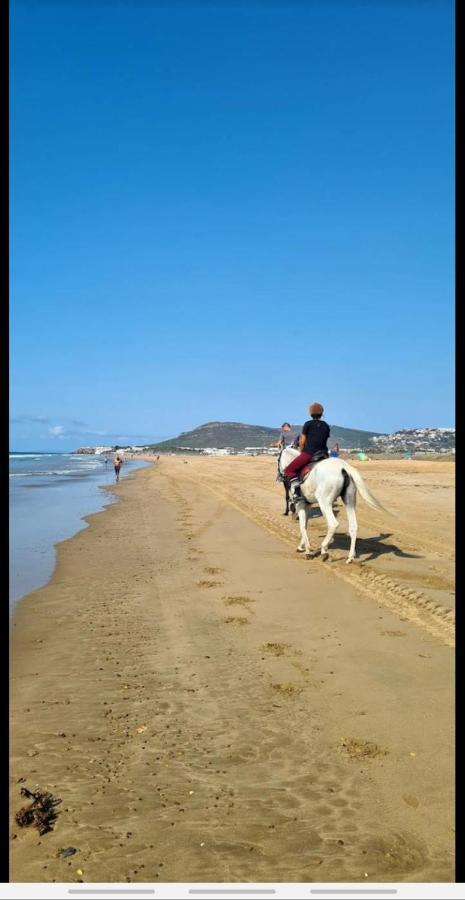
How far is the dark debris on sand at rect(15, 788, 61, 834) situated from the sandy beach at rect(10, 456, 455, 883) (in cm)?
4

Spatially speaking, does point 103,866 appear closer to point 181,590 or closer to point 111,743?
point 111,743

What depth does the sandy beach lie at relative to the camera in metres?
2.88

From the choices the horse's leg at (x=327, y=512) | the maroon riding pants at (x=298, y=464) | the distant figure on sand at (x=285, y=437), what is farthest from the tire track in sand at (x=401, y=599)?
the distant figure on sand at (x=285, y=437)

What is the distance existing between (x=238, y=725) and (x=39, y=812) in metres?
1.60

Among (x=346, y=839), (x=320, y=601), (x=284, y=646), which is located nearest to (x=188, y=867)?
(x=346, y=839)

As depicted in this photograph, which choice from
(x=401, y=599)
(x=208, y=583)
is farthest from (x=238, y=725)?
(x=208, y=583)

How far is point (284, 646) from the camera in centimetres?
A: 600

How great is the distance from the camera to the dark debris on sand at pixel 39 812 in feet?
9.97

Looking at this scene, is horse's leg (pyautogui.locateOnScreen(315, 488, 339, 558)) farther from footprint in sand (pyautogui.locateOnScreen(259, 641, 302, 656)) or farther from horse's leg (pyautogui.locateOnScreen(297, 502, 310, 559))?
footprint in sand (pyautogui.locateOnScreen(259, 641, 302, 656))

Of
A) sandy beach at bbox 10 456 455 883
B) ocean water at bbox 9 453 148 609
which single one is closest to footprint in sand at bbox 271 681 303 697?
sandy beach at bbox 10 456 455 883

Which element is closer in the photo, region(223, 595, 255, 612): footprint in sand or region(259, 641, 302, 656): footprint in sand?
region(259, 641, 302, 656): footprint in sand
